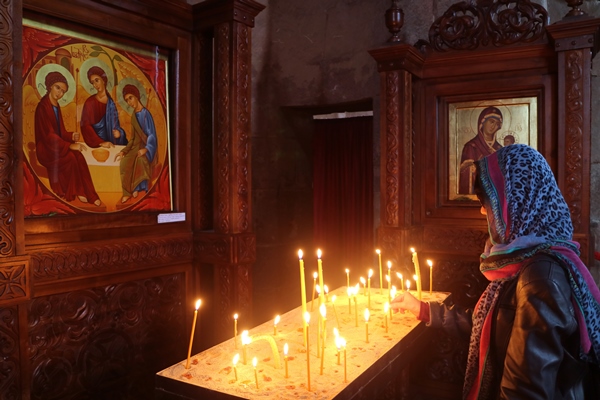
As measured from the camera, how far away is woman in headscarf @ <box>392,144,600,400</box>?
1.68 meters

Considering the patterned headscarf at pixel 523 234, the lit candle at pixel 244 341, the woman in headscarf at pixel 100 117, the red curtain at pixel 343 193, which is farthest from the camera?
the red curtain at pixel 343 193

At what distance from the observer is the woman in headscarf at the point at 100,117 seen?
10.0 ft

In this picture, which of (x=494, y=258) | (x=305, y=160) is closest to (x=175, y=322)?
(x=494, y=258)

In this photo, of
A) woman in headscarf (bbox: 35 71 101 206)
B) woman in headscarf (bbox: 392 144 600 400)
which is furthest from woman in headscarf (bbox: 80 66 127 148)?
woman in headscarf (bbox: 392 144 600 400)

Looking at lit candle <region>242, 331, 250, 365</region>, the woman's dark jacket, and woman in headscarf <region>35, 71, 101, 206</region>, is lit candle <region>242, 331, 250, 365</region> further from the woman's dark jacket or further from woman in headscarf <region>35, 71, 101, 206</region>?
woman in headscarf <region>35, 71, 101, 206</region>

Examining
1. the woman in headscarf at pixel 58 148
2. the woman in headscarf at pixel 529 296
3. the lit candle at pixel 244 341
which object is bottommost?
the lit candle at pixel 244 341

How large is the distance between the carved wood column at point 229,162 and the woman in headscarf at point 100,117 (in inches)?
27.3

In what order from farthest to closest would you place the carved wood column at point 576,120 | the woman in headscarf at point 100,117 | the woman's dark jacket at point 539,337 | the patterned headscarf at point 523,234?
the carved wood column at point 576,120 → the woman in headscarf at point 100,117 → the patterned headscarf at point 523,234 → the woman's dark jacket at point 539,337

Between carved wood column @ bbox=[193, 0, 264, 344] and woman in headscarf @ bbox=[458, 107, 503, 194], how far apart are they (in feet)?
5.82

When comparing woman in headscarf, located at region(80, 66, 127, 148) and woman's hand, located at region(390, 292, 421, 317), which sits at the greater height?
woman in headscarf, located at region(80, 66, 127, 148)

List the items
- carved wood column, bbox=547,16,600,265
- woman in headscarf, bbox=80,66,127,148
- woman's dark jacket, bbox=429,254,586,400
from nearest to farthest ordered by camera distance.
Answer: woman's dark jacket, bbox=429,254,586,400
woman in headscarf, bbox=80,66,127,148
carved wood column, bbox=547,16,600,265

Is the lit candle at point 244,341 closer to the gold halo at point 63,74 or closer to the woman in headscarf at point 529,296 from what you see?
the woman in headscarf at point 529,296

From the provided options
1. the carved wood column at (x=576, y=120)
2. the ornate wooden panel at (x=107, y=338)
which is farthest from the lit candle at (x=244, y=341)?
the carved wood column at (x=576, y=120)

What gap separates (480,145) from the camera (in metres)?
4.05
